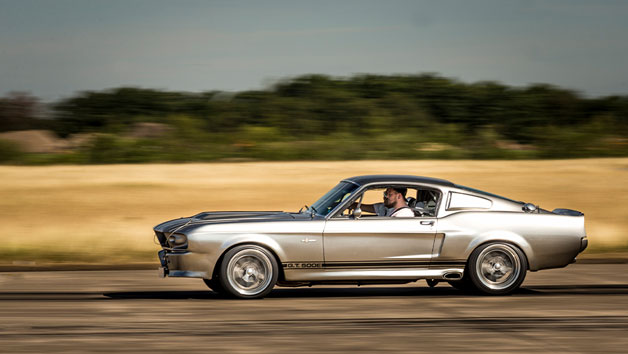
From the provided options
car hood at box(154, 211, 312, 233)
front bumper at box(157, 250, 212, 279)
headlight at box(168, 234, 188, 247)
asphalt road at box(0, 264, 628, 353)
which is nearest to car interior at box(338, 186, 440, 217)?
car hood at box(154, 211, 312, 233)

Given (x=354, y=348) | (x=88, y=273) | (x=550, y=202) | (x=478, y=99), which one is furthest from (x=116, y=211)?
(x=478, y=99)

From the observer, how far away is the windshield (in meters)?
10.2

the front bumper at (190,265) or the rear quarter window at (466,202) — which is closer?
the front bumper at (190,265)

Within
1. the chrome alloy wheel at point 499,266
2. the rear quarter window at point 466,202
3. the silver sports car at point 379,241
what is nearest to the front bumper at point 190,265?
the silver sports car at point 379,241

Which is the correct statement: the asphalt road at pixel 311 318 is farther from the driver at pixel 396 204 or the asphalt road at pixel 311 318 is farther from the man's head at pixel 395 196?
the man's head at pixel 395 196

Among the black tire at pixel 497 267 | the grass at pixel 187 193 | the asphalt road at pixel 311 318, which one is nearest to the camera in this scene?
the asphalt road at pixel 311 318

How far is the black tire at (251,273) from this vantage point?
31.9ft

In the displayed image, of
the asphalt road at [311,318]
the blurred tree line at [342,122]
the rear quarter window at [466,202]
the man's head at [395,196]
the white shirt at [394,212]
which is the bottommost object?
the asphalt road at [311,318]

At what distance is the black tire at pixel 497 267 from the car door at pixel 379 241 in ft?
2.03

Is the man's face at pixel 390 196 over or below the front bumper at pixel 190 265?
over

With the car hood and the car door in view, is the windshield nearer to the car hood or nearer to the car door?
the car hood

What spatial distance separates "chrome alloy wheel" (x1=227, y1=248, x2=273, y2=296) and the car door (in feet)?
2.29

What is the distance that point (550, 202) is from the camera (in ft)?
80.9

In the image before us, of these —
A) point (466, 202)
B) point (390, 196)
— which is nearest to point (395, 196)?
point (390, 196)
